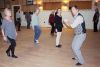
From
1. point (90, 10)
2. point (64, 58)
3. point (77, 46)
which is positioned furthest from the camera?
point (90, 10)

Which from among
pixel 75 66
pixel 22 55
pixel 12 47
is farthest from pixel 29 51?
pixel 75 66

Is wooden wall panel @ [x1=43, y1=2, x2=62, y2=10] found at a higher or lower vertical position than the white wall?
higher

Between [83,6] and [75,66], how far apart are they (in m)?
14.1

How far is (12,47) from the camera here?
24.1ft

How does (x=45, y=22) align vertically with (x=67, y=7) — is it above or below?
below

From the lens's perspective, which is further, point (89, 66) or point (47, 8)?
point (47, 8)

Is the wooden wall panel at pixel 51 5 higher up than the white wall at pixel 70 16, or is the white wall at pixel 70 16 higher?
the wooden wall panel at pixel 51 5

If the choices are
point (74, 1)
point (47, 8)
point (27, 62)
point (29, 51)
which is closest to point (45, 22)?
point (47, 8)

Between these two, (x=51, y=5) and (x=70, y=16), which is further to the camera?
(x=51, y=5)

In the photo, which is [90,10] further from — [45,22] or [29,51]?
[29,51]

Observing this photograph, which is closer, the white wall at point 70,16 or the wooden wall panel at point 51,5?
the white wall at point 70,16

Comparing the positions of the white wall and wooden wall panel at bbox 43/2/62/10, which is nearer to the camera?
the white wall

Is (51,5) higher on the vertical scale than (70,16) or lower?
higher

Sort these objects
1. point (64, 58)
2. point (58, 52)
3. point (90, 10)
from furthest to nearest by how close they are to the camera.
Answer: point (90, 10) < point (58, 52) < point (64, 58)
